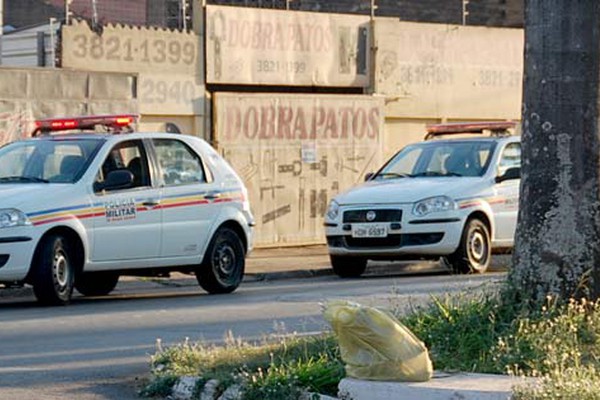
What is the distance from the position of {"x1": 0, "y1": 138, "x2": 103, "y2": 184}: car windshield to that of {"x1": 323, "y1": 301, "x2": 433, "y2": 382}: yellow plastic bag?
6722mm

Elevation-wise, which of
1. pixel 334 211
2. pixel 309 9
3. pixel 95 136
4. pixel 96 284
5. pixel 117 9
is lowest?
pixel 96 284

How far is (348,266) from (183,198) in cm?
405

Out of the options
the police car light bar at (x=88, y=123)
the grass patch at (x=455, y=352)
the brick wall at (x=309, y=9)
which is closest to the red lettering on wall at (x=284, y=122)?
the brick wall at (x=309, y=9)

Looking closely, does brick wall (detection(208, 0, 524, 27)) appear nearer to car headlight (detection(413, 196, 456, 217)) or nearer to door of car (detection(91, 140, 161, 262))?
car headlight (detection(413, 196, 456, 217))

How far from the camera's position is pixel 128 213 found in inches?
582

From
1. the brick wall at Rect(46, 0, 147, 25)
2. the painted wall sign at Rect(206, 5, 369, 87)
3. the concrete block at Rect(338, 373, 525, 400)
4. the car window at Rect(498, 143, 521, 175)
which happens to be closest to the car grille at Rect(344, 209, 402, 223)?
the car window at Rect(498, 143, 521, 175)

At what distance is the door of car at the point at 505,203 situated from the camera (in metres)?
18.9

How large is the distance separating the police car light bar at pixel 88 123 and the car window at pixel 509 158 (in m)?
5.15

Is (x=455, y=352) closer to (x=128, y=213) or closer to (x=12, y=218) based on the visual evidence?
(x=12, y=218)

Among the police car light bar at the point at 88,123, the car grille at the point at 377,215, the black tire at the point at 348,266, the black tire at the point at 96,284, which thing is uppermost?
the police car light bar at the point at 88,123

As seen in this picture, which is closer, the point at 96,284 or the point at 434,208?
the point at 96,284

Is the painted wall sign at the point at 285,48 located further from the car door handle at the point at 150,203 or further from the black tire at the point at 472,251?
the car door handle at the point at 150,203

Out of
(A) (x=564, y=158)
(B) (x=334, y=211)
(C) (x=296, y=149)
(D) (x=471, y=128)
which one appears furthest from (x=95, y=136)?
(C) (x=296, y=149)

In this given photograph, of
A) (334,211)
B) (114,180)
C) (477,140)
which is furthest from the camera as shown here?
(477,140)
